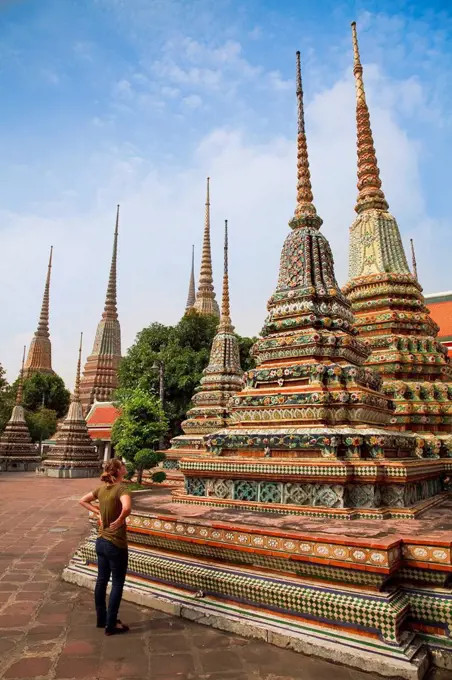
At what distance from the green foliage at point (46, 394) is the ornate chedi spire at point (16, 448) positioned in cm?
1520

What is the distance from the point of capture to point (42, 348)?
192 feet

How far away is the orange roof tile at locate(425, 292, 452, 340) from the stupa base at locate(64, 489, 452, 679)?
11.9 metres

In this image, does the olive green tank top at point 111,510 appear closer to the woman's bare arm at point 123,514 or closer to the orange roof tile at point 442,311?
the woman's bare arm at point 123,514

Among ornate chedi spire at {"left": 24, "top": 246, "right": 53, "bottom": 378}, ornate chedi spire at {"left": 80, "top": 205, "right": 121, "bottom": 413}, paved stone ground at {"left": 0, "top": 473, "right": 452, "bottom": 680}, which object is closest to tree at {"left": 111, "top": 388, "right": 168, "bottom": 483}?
paved stone ground at {"left": 0, "top": 473, "right": 452, "bottom": 680}

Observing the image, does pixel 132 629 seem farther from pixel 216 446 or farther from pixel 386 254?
pixel 386 254

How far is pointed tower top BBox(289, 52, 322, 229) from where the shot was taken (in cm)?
823

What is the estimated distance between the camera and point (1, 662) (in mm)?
3559

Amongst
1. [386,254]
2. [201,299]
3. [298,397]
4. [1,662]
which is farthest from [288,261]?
[201,299]

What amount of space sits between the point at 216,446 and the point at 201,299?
37.6 meters

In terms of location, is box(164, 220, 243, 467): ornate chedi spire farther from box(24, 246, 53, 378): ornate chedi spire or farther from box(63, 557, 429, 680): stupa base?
box(24, 246, 53, 378): ornate chedi spire

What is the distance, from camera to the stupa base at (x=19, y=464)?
1234 inches

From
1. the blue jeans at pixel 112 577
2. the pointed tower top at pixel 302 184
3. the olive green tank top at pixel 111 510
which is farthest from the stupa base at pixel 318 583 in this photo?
the pointed tower top at pixel 302 184

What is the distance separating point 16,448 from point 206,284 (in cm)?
2143

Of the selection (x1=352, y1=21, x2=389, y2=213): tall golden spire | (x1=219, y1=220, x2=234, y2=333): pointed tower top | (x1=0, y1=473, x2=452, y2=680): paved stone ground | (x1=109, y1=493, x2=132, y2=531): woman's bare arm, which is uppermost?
(x1=352, y1=21, x2=389, y2=213): tall golden spire
